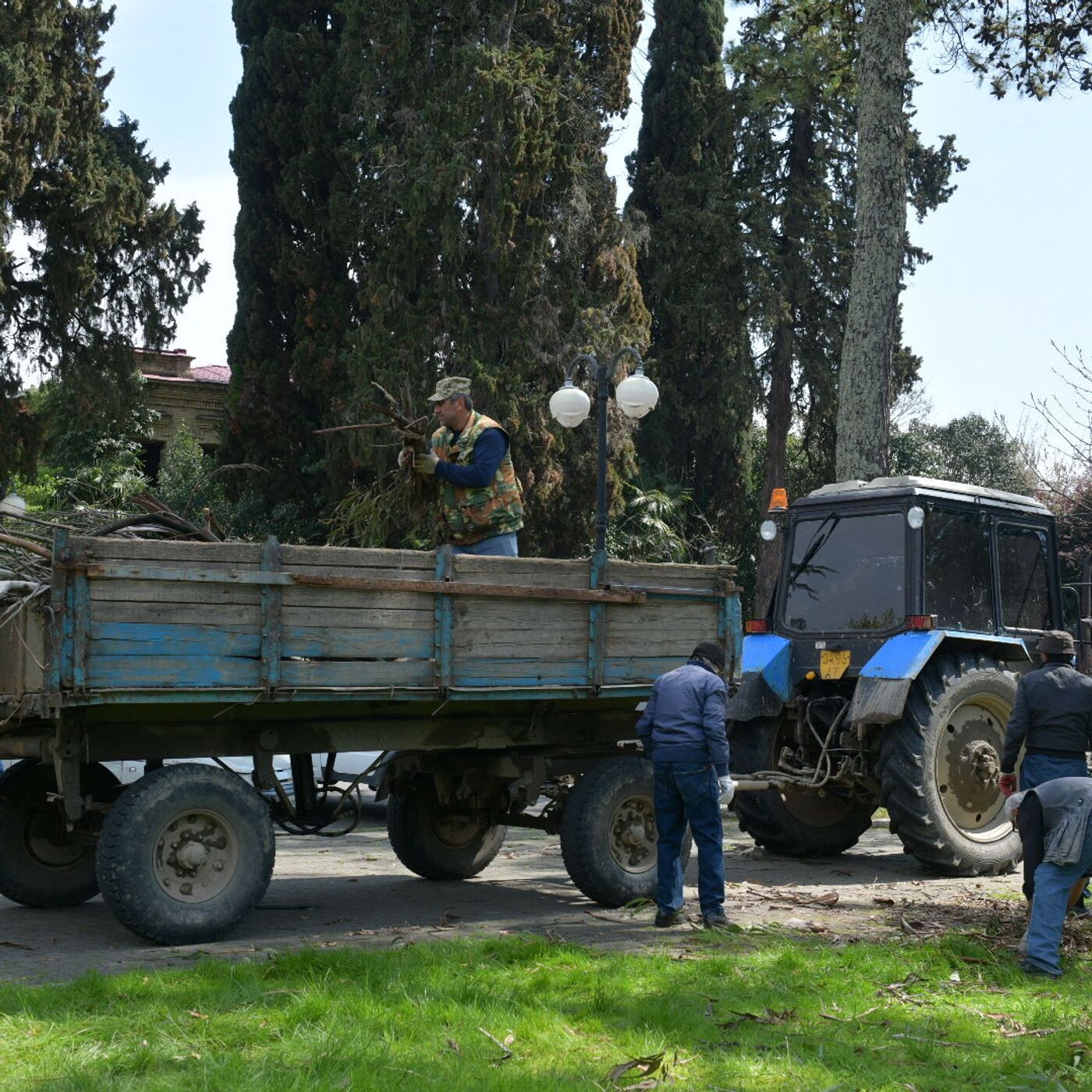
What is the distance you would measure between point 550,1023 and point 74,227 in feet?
65.7

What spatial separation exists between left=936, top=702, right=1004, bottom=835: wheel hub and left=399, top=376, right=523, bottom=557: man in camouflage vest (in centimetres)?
379

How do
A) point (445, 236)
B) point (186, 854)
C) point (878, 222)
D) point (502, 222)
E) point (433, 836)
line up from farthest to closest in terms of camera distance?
point (502, 222)
point (445, 236)
point (878, 222)
point (433, 836)
point (186, 854)

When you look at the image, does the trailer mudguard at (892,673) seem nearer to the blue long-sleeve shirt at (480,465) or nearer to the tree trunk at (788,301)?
the blue long-sleeve shirt at (480,465)

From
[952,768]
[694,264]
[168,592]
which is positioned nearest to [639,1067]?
[168,592]

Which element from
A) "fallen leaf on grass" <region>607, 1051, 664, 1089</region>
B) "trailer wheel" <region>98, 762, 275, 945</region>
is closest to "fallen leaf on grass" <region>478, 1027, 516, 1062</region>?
"fallen leaf on grass" <region>607, 1051, 664, 1089</region>

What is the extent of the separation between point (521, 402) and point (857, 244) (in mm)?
8985

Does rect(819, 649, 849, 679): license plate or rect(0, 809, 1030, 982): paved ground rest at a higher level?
rect(819, 649, 849, 679): license plate

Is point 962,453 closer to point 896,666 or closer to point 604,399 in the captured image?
point 604,399

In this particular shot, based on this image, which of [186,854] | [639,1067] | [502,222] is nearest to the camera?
[639,1067]

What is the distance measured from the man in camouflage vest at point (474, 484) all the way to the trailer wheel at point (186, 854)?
7.14 feet

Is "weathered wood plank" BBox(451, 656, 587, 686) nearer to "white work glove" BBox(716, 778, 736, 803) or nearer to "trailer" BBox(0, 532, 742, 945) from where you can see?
"trailer" BBox(0, 532, 742, 945)

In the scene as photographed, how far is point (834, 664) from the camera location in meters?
10.9

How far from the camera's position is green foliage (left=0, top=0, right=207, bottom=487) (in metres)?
21.1

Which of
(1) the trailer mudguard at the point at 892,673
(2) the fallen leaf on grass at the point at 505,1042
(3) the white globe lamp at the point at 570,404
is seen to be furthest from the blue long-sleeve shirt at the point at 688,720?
(3) the white globe lamp at the point at 570,404
